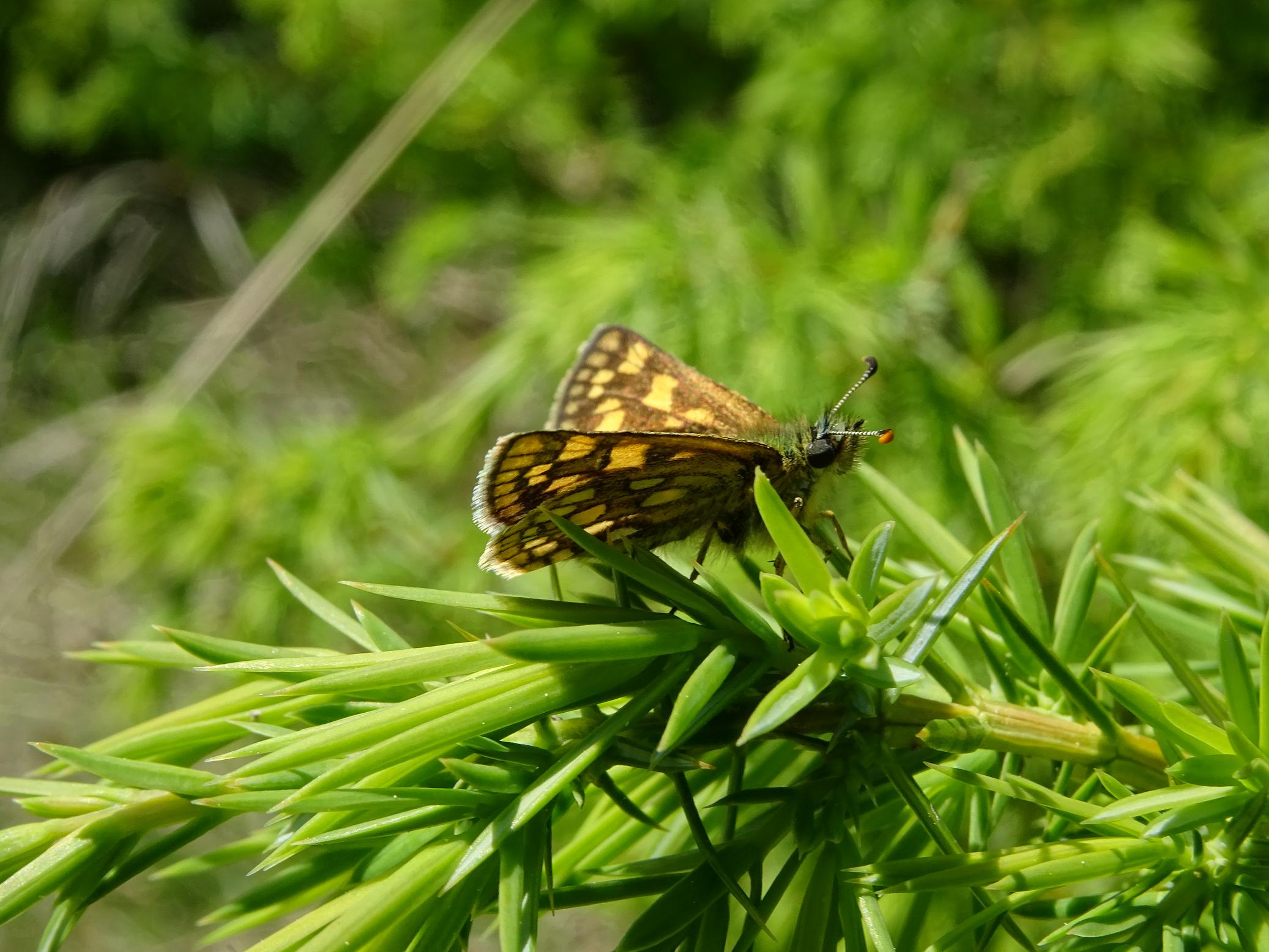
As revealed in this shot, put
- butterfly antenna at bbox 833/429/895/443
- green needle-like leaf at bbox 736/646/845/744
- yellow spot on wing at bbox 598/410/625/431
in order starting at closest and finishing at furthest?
1. green needle-like leaf at bbox 736/646/845/744
2. butterfly antenna at bbox 833/429/895/443
3. yellow spot on wing at bbox 598/410/625/431

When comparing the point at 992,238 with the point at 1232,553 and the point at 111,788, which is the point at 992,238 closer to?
the point at 1232,553

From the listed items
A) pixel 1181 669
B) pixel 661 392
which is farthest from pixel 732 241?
pixel 1181 669

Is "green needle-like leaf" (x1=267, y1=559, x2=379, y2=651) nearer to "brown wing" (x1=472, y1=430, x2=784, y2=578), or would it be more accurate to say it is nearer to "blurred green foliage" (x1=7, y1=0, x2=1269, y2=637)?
"brown wing" (x1=472, y1=430, x2=784, y2=578)

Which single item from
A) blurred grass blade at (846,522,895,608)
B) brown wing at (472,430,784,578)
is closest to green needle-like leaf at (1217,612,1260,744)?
blurred grass blade at (846,522,895,608)

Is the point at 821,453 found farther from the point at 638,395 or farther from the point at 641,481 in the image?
the point at 638,395

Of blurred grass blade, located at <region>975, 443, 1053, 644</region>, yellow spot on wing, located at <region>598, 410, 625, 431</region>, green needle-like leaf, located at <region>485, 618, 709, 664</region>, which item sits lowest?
blurred grass blade, located at <region>975, 443, 1053, 644</region>

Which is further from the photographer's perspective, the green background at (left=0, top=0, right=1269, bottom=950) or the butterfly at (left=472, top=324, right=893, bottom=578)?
the green background at (left=0, top=0, right=1269, bottom=950)
